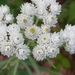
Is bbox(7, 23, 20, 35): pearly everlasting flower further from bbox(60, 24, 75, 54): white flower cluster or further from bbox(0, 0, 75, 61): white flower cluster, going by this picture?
bbox(60, 24, 75, 54): white flower cluster

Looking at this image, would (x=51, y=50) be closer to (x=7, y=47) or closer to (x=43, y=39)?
(x=43, y=39)

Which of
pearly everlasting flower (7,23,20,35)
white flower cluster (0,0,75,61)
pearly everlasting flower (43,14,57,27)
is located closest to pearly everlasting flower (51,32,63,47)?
white flower cluster (0,0,75,61)

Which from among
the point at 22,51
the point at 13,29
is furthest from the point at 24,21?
the point at 22,51

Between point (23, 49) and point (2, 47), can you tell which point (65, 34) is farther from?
point (2, 47)

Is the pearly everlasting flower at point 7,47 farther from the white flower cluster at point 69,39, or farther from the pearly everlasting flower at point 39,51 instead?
the white flower cluster at point 69,39

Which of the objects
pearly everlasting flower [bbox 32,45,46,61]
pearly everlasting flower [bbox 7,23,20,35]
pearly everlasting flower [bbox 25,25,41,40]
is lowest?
pearly everlasting flower [bbox 32,45,46,61]

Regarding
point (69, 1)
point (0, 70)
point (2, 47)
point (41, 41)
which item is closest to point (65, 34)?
point (41, 41)

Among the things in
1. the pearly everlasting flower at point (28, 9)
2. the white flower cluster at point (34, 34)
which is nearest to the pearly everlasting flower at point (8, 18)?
the white flower cluster at point (34, 34)
